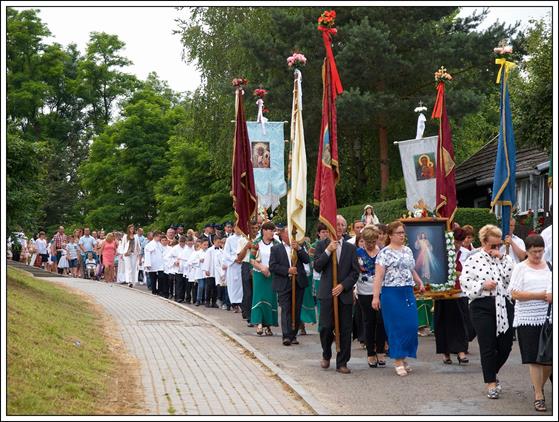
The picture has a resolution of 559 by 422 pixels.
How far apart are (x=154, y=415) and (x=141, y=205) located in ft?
180

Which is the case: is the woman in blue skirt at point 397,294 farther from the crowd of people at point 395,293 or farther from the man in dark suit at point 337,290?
the man in dark suit at point 337,290

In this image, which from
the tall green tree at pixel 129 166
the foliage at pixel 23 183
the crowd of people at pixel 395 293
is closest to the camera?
the crowd of people at pixel 395 293

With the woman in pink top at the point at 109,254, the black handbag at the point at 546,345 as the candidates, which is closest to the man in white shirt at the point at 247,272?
the black handbag at the point at 546,345

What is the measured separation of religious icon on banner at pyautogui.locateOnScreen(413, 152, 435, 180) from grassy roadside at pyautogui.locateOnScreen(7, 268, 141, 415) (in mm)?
7709

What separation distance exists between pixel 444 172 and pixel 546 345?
1008cm

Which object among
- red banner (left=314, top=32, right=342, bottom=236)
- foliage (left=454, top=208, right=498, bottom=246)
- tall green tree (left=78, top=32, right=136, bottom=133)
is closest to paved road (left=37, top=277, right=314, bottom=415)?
red banner (left=314, top=32, right=342, bottom=236)

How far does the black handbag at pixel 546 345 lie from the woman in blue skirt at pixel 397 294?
315 centimetres

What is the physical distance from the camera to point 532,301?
1105 cm

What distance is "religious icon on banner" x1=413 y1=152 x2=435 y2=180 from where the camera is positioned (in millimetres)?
22609

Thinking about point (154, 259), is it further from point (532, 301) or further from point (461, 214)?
point (532, 301)

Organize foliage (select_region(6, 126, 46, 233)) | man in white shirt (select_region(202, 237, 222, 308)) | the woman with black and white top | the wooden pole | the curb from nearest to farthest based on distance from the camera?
the curb → the woman with black and white top → the wooden pole → foliage (select_region(6, 126, 46, 233)) → man in white shirt (select_region(202, 237, 222, 308))

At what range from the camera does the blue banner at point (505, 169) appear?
56.1ft

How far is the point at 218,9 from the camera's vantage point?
1750 inches

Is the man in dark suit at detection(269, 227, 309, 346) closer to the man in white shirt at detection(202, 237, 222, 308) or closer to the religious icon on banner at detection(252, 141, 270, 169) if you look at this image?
the religious icon on banner at detection(252, 141, 270, 169)
